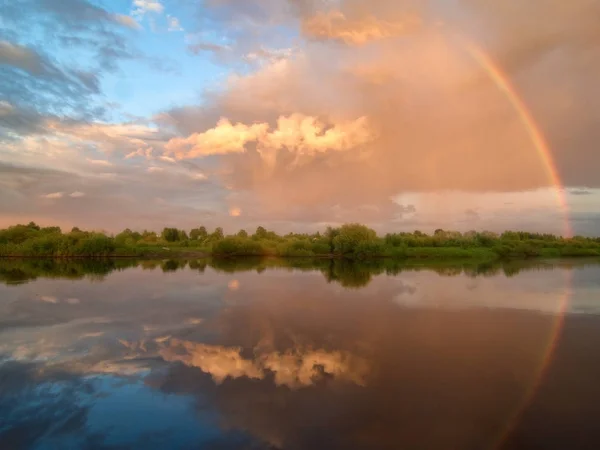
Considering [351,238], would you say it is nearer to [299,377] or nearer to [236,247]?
[236,247]

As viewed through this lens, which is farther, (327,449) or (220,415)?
(220,415)

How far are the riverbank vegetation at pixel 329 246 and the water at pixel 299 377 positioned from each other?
5501 centimetres

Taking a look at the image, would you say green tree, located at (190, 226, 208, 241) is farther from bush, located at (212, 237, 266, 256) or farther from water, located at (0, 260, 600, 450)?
water, located at (0, 260, 600, 450)

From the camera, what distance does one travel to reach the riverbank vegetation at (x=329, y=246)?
74.2 metres

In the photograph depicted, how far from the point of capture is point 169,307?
2128cm

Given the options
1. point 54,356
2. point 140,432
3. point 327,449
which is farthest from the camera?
point 54,356

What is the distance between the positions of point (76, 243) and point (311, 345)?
7306 cm

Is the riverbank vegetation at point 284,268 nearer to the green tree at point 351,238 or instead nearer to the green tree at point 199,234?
the green tree at point 351,238

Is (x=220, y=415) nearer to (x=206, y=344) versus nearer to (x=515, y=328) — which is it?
(x=206, y=344)

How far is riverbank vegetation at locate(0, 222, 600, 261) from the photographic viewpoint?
244ft

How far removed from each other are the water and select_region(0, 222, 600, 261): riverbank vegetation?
55.0 m

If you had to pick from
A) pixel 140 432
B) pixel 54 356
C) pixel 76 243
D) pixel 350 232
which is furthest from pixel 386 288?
pixel 76 243

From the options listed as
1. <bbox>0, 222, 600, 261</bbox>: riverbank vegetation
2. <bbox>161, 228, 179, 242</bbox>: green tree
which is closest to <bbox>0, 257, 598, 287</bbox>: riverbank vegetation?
<bbox>0, 222, 600, 261</bbox>: riverbank vegetation

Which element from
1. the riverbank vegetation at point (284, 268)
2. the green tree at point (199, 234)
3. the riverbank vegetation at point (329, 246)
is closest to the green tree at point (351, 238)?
the riverbank vegetation at point (329, 246)
